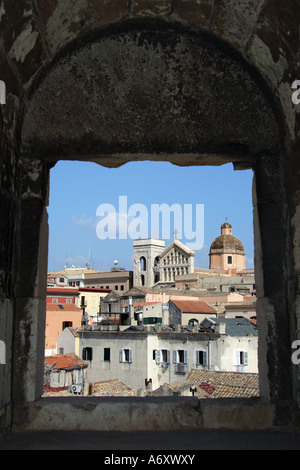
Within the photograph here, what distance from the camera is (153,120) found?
3299 millimetres

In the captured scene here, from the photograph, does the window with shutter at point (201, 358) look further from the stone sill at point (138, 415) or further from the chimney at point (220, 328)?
the stone sill at point (138, 415)

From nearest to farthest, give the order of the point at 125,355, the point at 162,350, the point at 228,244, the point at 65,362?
the point at 65,362 → the point at 162,350 → the point at 125,355 → the point at 228,244

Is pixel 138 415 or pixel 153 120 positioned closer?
pixel 138 415

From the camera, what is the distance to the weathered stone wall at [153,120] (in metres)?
3.04

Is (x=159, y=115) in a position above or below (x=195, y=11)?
below

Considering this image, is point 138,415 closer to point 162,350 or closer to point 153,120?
point 153,120

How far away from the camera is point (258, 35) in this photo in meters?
3.09

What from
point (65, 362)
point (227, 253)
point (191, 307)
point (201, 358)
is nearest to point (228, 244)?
point (227, 253)

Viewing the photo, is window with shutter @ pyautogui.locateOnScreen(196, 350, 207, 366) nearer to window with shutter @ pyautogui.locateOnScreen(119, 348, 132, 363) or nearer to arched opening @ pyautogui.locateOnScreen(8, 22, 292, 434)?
window with shutter @ pyautogui.locateOnScreen(119, 348, 132, 363)

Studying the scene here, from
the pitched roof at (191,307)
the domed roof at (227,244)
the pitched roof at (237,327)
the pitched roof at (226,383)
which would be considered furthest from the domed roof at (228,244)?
the pitched roof at (226,383)

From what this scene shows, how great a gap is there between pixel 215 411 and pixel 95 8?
8.40ft

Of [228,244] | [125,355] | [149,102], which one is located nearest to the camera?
[149,102]

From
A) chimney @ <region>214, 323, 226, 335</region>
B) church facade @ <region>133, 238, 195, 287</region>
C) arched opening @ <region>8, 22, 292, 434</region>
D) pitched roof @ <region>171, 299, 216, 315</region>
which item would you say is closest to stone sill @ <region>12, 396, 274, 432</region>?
arched opening @ <region>8, 22, 292, 434</region>
